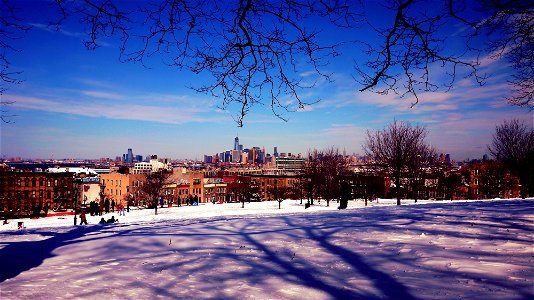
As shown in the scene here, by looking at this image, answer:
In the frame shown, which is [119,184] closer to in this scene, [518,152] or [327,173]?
[327,173]

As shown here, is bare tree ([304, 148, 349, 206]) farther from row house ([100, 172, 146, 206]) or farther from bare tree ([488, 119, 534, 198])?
row house ([100, 172, 146, 206])

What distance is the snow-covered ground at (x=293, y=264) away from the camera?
4.54m

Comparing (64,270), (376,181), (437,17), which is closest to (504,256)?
(437,17)

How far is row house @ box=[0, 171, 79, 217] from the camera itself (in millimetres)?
64438

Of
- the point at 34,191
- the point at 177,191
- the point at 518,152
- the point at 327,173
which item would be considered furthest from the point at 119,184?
the point at 518,152

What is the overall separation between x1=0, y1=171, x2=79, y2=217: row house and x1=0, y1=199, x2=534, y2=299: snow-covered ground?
6452 centimetres

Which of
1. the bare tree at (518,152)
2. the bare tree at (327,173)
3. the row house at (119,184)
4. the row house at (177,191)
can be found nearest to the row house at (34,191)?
the row house at (119,184)

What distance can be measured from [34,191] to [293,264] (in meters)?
84.3

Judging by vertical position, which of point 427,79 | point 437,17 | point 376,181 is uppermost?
point 437,17

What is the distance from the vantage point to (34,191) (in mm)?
74000

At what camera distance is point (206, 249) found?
22.8 ft

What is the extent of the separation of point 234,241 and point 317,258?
2.23m

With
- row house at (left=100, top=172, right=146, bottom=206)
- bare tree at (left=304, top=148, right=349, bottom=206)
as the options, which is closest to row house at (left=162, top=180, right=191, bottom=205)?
row house at (left=100, top=172, right=146, bottom=206)

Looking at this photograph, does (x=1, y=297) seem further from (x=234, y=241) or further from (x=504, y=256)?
(x=504, y=256)
